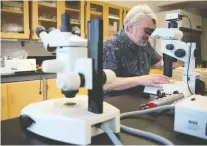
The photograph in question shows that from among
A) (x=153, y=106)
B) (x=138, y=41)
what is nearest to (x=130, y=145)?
(x=153, y=106)

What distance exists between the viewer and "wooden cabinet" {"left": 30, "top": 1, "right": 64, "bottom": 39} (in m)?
2.52

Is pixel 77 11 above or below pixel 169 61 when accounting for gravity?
above

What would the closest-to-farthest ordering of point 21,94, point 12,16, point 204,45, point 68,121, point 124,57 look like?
point 68,121
point 124,57
point 21,94
point 12,16
point 204,45

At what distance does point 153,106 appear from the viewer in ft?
2.39

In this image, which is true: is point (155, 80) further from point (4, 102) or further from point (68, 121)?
point (4, 102)

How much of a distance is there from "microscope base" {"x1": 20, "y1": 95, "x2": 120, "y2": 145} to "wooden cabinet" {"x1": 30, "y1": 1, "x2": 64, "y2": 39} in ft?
6.99

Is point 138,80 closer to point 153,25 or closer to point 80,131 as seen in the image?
point 153,25

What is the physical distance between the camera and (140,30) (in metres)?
1.41

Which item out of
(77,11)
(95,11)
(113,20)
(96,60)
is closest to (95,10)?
(95,11)

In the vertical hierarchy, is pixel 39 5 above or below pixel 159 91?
above

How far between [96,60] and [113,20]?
296 cm

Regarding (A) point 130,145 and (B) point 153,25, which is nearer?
(A) point 130,145

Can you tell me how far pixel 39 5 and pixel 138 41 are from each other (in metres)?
1.67

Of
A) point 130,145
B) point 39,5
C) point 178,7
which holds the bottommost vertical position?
point 130,145
